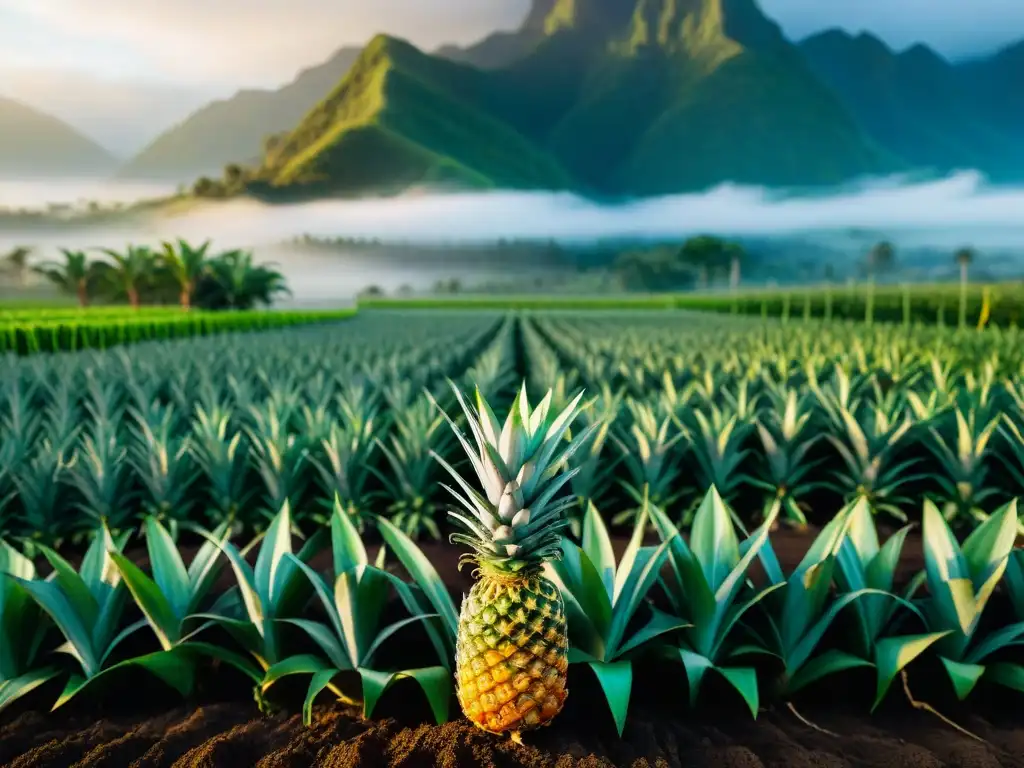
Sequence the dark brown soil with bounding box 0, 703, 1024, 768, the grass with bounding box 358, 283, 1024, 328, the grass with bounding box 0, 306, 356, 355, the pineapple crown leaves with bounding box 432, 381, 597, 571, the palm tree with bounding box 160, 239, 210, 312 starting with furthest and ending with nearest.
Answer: the palm tree with bounding box 160, 239, 210, 312, the grass with bounding box 358, 283, 1024, 328, the grass with bounding box 0, 306, 356, 355, the dark brown soil with bounding box 0, 703, 1024, 768, the pineapple crown leaves with bounding box 432, 381, 597, 571

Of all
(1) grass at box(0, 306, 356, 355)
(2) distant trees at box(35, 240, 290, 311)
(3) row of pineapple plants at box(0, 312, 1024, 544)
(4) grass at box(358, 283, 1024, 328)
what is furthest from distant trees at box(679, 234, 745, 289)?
(3) row of pineapple plants at box(0, 312, 1024, 544)

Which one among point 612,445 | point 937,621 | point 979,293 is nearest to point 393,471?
point 612,445

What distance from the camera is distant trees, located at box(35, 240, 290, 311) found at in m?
49.4

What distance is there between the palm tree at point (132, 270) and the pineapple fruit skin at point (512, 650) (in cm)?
5722

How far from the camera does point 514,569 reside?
201cm

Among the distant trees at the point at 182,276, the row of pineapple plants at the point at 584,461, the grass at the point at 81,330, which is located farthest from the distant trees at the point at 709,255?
the row of pineapple plants at the point at 584,461

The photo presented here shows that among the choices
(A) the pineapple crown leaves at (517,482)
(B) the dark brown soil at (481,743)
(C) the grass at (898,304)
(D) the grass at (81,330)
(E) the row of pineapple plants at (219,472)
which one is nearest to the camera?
(A) the pineapple crown leaves at (517,482)

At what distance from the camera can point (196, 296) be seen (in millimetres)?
53469

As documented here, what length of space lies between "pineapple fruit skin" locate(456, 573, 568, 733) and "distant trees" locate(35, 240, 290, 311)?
168ft

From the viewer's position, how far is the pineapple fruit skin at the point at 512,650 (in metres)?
2.02

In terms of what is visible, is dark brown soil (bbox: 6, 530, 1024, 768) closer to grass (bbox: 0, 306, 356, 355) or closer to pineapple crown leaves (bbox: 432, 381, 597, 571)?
pineapple crown leaves (bbox: 432, 381, 597, 571)

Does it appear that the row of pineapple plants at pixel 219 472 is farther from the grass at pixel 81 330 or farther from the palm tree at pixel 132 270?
the palm tree at pixel 132 270

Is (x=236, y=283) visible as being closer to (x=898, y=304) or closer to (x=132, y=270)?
(x=132, y=270)

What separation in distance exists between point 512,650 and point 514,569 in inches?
8.8
